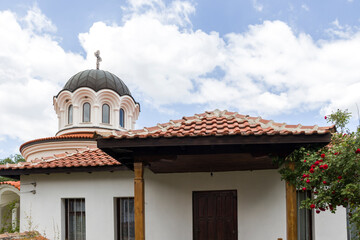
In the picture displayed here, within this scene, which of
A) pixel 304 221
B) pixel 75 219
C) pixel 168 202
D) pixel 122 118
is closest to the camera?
pixel 304 221

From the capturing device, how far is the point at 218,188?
895cm

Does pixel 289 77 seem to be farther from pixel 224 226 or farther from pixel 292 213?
pixel 292 213

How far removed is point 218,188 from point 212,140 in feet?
11.1

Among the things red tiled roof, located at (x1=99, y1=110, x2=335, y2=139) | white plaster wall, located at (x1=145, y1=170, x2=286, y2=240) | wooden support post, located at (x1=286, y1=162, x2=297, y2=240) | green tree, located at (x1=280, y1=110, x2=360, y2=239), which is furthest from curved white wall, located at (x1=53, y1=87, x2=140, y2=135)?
green tree, located at (x1=280, y1=110, x2=360, y2=239)

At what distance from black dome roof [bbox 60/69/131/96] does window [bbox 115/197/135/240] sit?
8.51 m

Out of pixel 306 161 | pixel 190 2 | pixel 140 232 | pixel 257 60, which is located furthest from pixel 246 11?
pixel 140 232

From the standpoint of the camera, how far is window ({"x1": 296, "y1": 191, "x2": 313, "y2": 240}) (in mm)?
8547

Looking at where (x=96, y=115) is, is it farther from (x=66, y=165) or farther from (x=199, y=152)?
(x=199, y=152)

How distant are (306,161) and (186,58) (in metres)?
8.41

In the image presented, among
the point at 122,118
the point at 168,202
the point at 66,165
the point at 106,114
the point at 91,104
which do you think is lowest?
the point at 168,202

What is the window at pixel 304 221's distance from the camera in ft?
28.0

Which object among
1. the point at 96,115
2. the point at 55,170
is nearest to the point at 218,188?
the point at 55,170

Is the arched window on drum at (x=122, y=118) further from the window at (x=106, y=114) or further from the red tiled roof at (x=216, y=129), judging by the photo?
the red tiled roof at (x=216, y=129)

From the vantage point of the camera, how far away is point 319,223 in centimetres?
837
